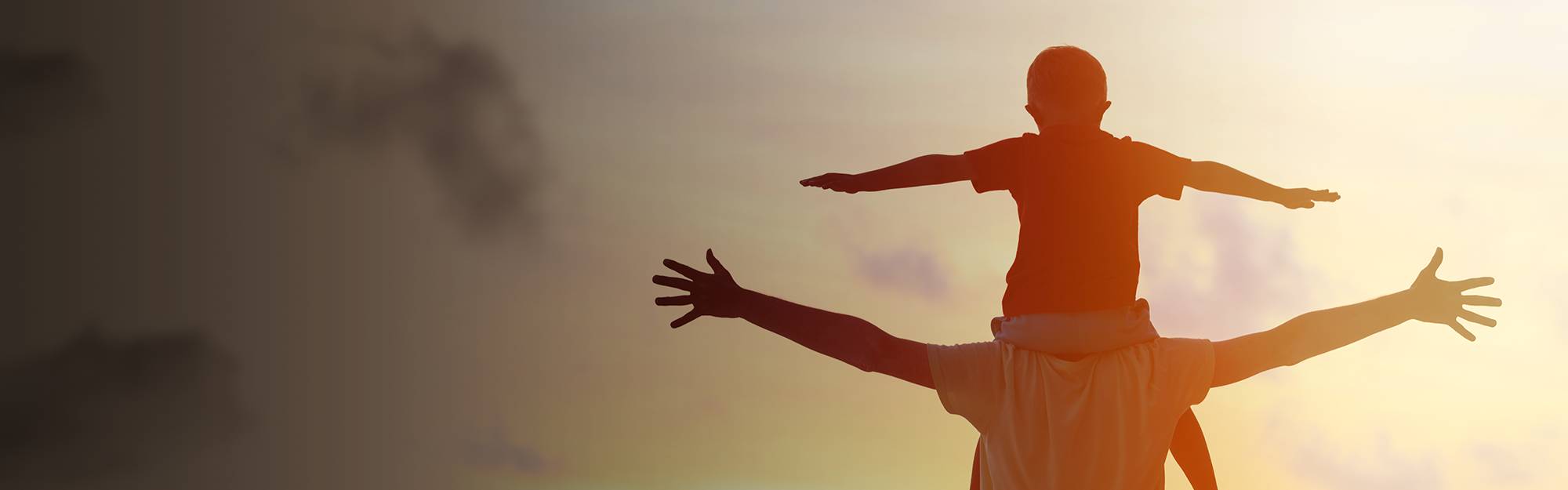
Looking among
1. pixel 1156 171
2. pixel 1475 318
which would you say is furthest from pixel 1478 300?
pixel 1156 171

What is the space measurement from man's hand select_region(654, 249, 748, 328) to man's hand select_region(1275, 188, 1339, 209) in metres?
2.37

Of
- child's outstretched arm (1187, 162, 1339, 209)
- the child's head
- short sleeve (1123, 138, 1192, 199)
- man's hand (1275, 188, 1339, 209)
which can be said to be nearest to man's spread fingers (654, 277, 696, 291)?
the child's head

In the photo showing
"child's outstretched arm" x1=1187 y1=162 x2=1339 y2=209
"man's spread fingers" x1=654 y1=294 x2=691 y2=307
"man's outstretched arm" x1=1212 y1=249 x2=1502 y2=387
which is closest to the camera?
"man's spread fingers" x1=654 y1=294 x2=691 y2=307

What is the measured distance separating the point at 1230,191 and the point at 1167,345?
28.5 inches

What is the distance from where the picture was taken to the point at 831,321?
620 centimetres

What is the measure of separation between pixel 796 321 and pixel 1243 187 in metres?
2.01

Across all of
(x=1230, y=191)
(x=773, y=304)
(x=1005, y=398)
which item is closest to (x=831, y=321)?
(x=773, y=304)

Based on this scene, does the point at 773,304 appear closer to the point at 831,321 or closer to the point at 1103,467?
the point at 831,321

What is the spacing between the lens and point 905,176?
6.27m

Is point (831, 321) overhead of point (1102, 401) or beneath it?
overhead

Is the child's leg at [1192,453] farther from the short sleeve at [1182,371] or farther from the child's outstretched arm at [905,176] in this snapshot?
the child's outstretched arm at [905,176]

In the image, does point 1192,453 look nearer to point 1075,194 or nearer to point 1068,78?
point 1075,194

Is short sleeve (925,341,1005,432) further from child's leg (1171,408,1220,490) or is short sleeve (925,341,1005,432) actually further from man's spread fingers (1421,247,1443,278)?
man's spread fingers (1421,247,1443,278)

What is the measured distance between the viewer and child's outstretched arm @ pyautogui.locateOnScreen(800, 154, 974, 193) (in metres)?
Result: 6.23
